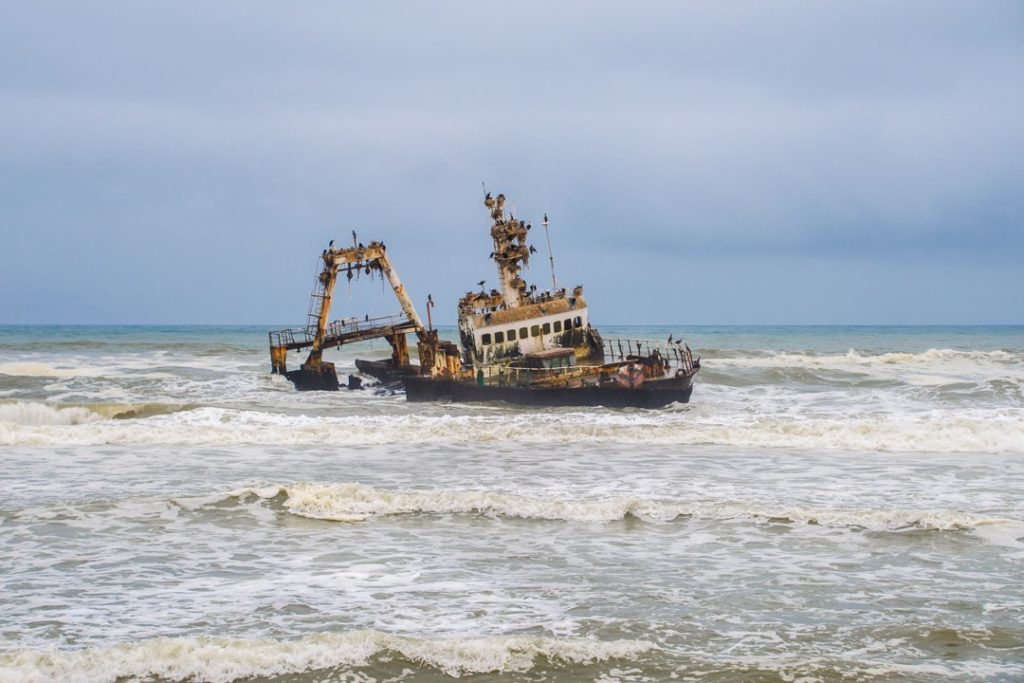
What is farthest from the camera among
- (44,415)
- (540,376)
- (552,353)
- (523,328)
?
(523,328)

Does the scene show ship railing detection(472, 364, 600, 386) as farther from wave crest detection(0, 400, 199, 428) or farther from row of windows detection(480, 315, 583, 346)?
wave crest detection(0, 400, 199, 428)

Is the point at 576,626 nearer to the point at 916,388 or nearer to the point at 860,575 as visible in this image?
the point at 860,575

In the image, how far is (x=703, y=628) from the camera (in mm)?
9617

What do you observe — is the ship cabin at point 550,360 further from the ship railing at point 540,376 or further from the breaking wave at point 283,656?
the breaking wave at point 283,656

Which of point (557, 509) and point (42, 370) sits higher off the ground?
point (42, 370)

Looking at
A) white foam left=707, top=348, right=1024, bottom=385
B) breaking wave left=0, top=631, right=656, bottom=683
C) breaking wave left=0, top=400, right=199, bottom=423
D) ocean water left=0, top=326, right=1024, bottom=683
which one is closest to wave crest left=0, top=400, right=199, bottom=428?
breaking wave left=0, top=400, right=199, bottom=423

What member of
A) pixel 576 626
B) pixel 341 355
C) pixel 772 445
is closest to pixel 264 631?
pixel 576 626

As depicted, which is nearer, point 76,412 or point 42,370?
point 76,412

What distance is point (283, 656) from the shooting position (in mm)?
8719

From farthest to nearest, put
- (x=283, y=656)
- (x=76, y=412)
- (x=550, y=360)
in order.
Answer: (x=550, y=360)
(x=76, y=412)
(x=283, y=656)

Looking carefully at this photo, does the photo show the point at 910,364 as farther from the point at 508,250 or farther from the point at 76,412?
the point at 76,412

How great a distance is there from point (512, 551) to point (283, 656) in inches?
172

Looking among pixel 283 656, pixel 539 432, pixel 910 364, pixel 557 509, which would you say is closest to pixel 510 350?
pixel 539 432

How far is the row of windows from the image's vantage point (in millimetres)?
34781
